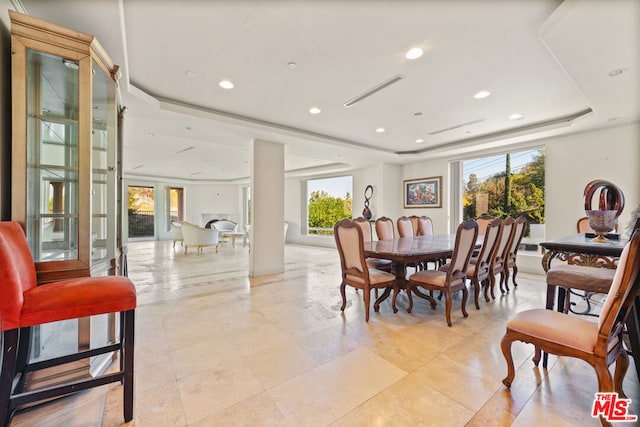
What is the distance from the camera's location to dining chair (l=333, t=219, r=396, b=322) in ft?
9.23

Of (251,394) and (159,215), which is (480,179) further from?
(159,215)

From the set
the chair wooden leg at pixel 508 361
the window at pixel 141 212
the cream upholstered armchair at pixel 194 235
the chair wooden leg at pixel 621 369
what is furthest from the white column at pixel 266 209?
the window at pixel 141 212

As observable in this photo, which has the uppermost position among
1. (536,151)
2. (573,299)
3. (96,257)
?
(536,151)

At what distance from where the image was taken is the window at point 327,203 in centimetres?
878

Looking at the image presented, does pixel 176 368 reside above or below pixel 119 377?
below

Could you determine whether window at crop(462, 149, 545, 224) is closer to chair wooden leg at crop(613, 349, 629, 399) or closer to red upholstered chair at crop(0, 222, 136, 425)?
chair wooden leg at crop(613, 349, 629, 399)

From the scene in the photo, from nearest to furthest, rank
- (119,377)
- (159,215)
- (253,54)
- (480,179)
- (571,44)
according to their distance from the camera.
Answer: (119,377) < (571,44) < (253,54) < (480,179) < (159,215)

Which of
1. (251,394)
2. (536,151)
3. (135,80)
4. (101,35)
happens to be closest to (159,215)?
(135,80)

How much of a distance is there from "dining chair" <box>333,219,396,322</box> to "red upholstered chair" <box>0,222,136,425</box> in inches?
77.3

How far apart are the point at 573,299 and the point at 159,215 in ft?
40.7

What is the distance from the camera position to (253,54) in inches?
95.9

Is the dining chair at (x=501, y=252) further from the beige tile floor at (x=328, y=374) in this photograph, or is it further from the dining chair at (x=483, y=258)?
the beige tile floor at (x=328, y=374)

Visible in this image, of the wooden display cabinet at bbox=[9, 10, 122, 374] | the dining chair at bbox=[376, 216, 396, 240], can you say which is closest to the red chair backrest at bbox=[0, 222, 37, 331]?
the wooden display cabinet at bbox=[9, 10, 122, 374]

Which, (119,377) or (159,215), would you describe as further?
(159,215)
